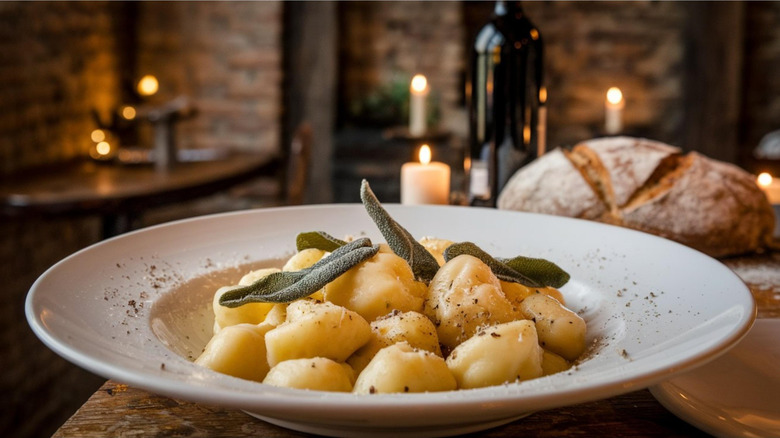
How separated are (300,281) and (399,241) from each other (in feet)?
0.47

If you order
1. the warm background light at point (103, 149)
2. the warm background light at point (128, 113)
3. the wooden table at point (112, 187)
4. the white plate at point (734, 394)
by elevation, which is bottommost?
the wooden table at point (112, 187)

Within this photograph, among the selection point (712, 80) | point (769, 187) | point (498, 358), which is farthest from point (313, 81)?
point (498, 358)

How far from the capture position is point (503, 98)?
1675 millimetres

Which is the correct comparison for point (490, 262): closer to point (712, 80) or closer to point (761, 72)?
point (712, 80)

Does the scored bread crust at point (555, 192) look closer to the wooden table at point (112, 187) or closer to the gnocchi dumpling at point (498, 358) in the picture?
the gnocchi dumpling at point (498, 358)

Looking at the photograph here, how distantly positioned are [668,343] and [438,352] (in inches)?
8.7

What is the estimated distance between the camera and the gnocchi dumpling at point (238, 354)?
0.69m

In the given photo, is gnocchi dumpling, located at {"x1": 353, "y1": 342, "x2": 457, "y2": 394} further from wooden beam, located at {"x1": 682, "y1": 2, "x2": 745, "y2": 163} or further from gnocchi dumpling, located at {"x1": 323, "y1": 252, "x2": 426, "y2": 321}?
wooden beam, located at {"x1": 682, "y1": 2, "x2": 745, "y2": 163}

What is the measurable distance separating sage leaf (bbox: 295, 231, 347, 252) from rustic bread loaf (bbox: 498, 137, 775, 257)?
64cm

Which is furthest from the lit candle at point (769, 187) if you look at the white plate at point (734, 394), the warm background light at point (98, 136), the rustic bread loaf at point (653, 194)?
the warm background light at point (98, 136)

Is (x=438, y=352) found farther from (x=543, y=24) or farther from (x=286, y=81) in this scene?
(x=543, y=24)

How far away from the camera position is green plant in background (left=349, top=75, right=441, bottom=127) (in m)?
4.53

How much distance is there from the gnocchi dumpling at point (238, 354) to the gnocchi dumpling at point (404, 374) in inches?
4.5

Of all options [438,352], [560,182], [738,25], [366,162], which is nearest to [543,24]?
[738,25]
